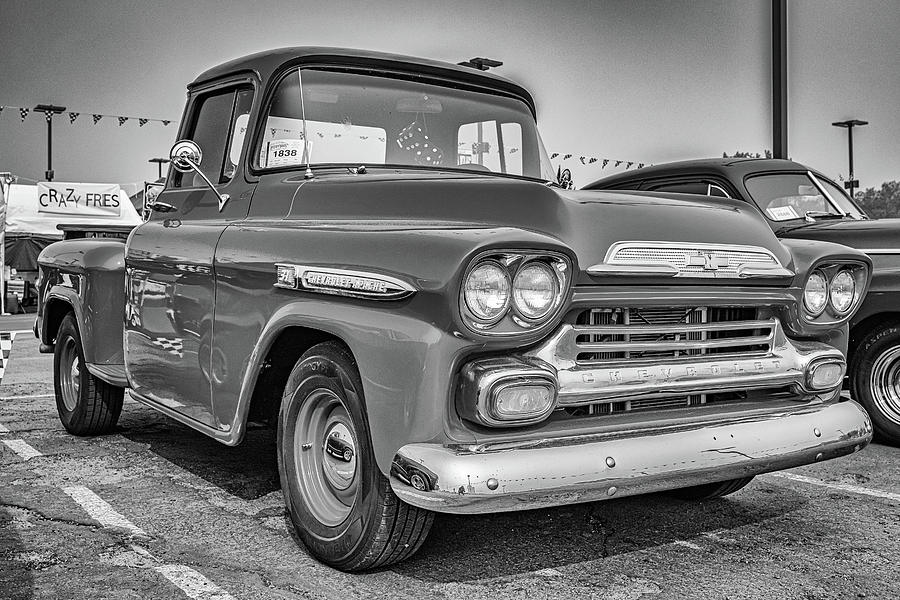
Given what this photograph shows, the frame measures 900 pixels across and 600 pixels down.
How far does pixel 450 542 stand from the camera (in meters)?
3.59

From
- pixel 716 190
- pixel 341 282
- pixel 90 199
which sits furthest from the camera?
pixel 90 199

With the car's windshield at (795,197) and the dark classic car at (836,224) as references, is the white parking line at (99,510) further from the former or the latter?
the car's windshield at (795,197)

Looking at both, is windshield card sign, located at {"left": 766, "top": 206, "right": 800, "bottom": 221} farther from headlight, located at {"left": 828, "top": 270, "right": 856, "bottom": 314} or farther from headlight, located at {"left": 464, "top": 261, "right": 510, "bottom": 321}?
headlight, located at {"left": 464, "top": 261, "right": 510, "bottom": 321}

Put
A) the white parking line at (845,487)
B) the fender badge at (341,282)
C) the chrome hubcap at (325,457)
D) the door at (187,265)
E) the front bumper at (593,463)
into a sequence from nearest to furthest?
the front bumper at (593,463), the fender badge at (341,282), the chrome hubcap at (325,457), the door at (187,265), the white parking line at (845,487)

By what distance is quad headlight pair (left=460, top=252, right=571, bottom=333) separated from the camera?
9.11 feet

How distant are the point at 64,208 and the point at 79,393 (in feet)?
50.9

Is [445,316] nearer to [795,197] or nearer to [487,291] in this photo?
[487,291]

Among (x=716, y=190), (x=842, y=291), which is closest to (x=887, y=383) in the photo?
(x=716, y=190)

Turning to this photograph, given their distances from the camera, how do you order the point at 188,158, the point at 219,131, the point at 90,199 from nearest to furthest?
the point at 188,158, the point at 219,131, the point at 90,199

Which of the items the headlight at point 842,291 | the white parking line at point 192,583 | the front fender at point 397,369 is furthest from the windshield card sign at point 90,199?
the headlight at point 842,291

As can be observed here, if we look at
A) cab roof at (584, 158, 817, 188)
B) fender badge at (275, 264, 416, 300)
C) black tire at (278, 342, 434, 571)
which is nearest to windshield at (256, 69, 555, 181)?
fender badge at (275, 264, 416, 300)

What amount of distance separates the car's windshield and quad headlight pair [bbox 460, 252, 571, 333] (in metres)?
4.07

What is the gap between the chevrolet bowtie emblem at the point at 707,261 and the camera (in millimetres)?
3219

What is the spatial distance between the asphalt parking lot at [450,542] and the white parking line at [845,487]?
0.01 metres
